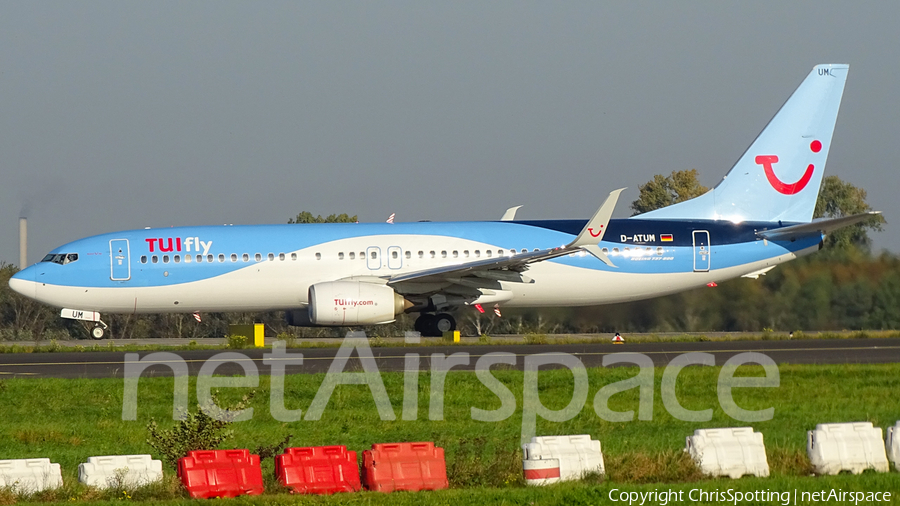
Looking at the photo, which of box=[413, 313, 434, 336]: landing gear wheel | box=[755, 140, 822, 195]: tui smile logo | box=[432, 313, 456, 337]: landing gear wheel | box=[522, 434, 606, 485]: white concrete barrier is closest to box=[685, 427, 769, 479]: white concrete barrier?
box=[522, 434, 606, 485]: white concrete barrier

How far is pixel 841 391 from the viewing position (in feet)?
49.1

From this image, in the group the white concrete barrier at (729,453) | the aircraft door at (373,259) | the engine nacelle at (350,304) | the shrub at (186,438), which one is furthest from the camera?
the aircraft door at (373,259)

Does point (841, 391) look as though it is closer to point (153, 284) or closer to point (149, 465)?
point (149, 465)

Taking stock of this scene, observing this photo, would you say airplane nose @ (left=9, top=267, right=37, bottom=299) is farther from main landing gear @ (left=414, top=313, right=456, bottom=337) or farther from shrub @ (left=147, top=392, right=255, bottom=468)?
shrub @ (left=147, top=392, right=255, bottom=468)

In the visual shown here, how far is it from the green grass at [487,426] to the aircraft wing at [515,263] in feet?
21.2

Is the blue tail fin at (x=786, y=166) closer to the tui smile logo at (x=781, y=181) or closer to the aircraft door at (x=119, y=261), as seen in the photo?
the tui smile logo at (x=781, y=181)

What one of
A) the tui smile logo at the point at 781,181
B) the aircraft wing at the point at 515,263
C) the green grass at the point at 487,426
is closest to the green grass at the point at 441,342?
the aircraft wing at the point at 515,263

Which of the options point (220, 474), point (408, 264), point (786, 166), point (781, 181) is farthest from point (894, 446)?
point (786, 166)

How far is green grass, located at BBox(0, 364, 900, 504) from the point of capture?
868 centimetres

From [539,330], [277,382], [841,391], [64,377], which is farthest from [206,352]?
[841,391]

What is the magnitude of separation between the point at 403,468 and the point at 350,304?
50.0 ft

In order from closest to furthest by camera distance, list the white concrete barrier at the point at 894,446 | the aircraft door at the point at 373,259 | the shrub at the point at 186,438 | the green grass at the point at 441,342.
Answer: the white concrete barrier at the point at 894,446, the shrub at the point at 186,438, the green grass at the point at 441,342, the aircraft door at the point at 373,259

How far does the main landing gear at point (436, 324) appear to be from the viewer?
26125mm

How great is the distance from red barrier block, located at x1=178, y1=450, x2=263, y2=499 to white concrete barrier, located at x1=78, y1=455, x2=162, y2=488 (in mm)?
262
